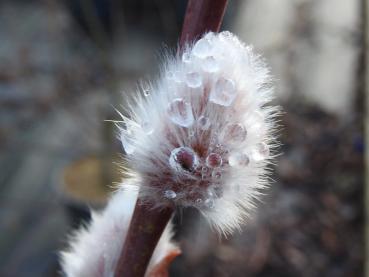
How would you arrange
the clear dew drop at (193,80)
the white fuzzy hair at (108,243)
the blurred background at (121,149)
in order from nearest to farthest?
the clear dew drop at (193,80), the white fuzzy hair at (108,243), the blurred background at (121,149)

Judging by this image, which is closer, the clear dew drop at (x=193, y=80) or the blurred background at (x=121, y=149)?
the clear dew drop at (x=193, y=80)

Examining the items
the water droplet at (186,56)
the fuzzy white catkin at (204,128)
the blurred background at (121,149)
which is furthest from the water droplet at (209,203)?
the blurred background at (121,149)

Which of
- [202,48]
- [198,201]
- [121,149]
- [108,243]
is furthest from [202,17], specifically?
[121,149]

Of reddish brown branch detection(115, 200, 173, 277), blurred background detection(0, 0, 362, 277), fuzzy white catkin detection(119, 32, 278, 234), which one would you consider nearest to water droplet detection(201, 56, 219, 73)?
fuzzy white catkin detection(119, 32, 278, 234)

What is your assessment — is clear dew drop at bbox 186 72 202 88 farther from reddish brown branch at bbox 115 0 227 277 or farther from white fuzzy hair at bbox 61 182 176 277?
white fuzzy hair at bbox 61 182 176 277

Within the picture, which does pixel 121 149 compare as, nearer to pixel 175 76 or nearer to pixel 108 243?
pixel 108 243

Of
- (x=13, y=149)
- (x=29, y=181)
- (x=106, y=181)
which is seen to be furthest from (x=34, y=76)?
(x=106, y=181)

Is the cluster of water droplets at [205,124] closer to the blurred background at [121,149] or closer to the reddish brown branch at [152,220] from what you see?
the reddish brown branch at [152,220]

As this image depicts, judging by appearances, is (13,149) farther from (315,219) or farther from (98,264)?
(98,264)
